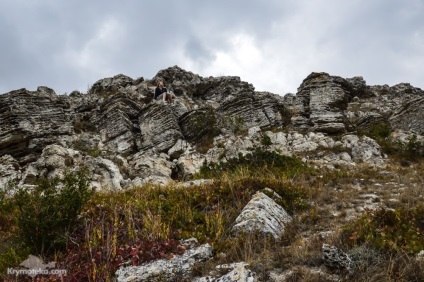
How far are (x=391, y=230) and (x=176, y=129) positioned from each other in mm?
25142

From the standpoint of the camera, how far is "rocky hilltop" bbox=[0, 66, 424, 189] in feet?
69.2

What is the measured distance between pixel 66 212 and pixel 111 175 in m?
10.4

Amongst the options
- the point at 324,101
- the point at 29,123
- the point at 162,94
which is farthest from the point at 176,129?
the point at 324,101

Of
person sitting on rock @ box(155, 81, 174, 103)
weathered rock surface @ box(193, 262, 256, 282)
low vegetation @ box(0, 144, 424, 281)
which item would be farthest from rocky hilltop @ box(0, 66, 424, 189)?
weathered rock surface @ box(193, 262, 256, 282)

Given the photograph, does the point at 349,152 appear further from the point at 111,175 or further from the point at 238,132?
the point at 111,175

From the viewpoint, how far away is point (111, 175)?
18078 mm

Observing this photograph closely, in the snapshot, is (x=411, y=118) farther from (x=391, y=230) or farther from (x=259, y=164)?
(x=391, y=230)

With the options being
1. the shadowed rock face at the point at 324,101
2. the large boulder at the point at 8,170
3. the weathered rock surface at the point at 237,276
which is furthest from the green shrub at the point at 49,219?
the shadowed rock face at the point at 324,101

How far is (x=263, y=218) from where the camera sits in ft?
25.3

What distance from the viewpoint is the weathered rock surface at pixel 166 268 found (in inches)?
227

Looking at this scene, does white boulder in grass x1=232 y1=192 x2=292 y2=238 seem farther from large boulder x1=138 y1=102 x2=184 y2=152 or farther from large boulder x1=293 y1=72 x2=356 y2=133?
large boulder x1=293 y1=72 x2=356 y2=133

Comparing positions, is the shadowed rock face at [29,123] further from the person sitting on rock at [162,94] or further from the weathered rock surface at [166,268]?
the weathered rock surface at [166,268]

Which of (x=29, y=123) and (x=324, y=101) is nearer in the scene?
(x=29, y=123)

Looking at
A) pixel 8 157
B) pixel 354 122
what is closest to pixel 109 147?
pixel 8 157
